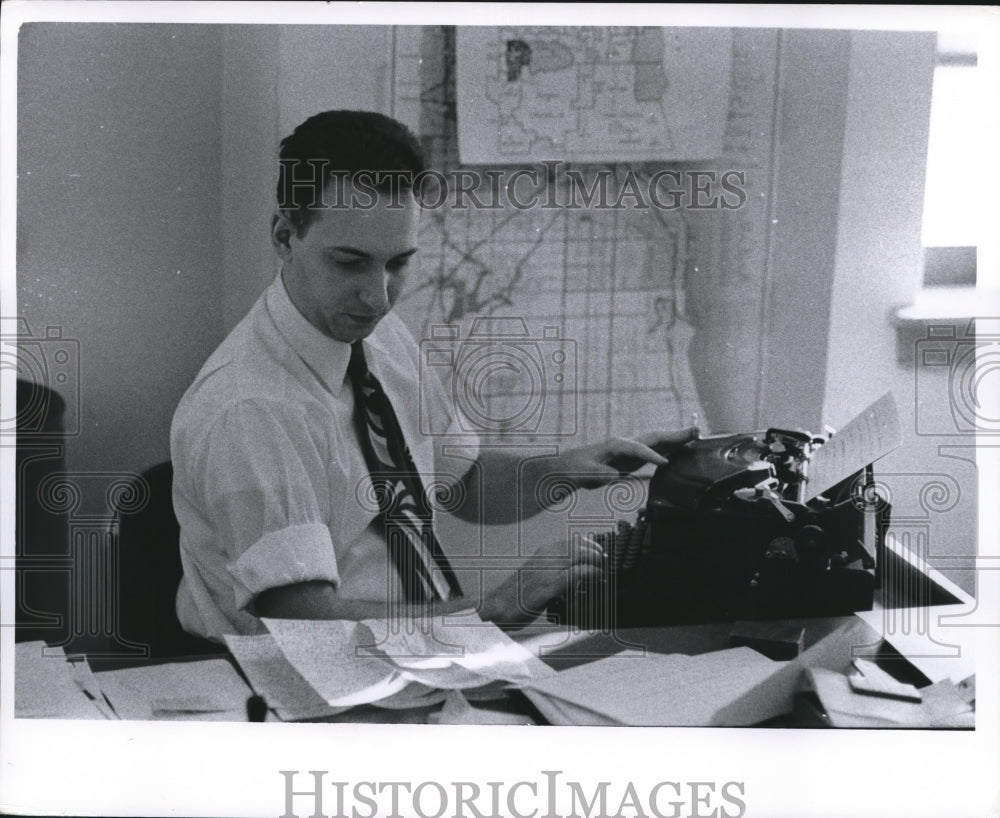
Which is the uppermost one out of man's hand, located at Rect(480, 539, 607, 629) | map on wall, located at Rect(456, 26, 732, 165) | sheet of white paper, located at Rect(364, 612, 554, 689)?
map on wall, located at Rect(456, 26, 732, 165)

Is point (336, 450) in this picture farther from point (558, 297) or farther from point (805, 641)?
point (805, 641)

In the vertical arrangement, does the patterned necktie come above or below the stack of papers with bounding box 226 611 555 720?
above

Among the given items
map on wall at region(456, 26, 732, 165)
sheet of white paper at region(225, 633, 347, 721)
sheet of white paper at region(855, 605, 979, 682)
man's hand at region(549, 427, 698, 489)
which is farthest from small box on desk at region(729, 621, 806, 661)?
map on wall at region(456, 26, 732, 165)

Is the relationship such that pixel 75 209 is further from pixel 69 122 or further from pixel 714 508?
pixel 714 508

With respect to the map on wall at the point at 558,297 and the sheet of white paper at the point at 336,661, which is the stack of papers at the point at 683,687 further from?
the map on wall at the point at 558,297

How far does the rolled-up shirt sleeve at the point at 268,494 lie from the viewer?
166 cm

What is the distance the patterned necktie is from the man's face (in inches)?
2.5

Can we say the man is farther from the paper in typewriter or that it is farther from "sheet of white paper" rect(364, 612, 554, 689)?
the paper in typewriter


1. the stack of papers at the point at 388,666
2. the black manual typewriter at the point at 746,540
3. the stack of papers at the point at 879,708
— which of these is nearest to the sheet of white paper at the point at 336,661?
the stack of papers at the point at 388,666

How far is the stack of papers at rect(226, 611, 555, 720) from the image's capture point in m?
1.68

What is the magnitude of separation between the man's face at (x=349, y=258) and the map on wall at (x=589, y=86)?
6.1 inches

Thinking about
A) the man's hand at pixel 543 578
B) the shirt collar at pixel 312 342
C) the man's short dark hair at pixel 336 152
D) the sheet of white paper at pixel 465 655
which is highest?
the man's short dark hair at pixel 336 152

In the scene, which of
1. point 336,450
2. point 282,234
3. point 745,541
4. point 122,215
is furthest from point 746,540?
point 122,215

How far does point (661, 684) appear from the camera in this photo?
1683mm
